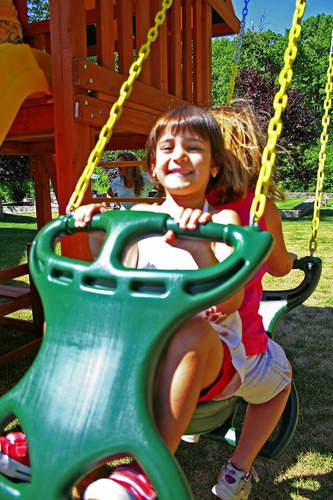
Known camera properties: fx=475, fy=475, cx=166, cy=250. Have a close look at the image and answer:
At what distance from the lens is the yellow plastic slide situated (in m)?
2.07

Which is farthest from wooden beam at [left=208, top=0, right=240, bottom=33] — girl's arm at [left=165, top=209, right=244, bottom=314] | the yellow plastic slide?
girl's arm at [left=165, top=209, right=244, bottom=314]

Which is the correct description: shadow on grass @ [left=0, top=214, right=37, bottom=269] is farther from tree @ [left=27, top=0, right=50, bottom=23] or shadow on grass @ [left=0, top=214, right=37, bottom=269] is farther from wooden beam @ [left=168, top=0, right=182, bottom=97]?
tree @ [left=27, top=0, right=50, bottom=23]

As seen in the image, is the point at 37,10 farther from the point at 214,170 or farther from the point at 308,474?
the point at 308,474

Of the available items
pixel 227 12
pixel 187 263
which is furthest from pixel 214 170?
pixel 227 12

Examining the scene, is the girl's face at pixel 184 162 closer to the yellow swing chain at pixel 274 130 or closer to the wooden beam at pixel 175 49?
the yellow swing chain at pixel 274 130

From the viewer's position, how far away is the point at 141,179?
776cm

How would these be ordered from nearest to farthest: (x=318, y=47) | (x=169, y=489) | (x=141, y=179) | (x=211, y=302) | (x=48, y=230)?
(x=169, y=489), (x=211, y=302), (x=48, y=230), (x=141, y=179), (x=318, y=47)

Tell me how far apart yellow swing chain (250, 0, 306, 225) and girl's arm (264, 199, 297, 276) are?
0.49 m

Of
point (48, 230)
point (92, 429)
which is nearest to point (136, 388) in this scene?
point (92, 429)

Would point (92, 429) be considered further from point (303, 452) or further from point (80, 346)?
point (303, 452)

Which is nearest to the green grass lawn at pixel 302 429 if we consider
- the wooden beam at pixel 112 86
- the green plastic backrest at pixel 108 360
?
the green plastic backrest at pixel 108 360

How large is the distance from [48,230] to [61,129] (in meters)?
0.83

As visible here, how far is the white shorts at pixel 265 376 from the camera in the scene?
147cm

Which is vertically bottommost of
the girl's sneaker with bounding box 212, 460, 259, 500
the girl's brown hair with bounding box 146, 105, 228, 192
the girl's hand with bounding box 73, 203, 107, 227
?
the girl's sneaker with bounding box 212, 460, 259, 500
